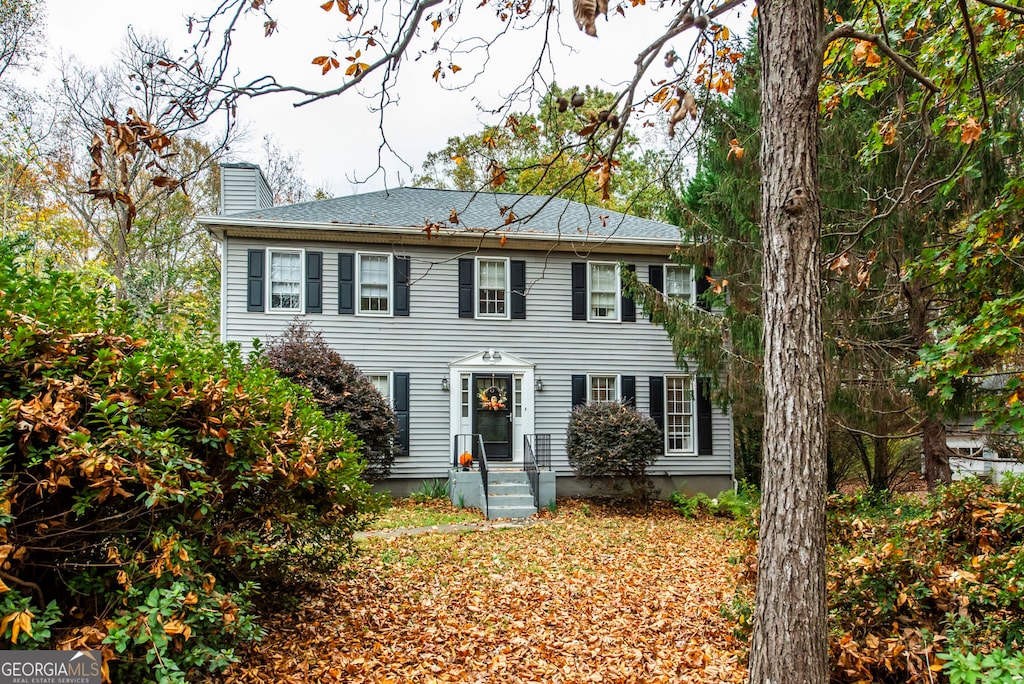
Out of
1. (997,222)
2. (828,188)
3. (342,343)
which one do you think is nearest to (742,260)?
(828,188)

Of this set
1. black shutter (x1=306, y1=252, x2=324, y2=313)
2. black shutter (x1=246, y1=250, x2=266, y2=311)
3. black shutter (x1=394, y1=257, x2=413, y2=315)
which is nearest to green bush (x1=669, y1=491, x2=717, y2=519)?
black shutter (x1=394, y1=257, x2=413, y2=315)

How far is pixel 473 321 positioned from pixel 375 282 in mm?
2222

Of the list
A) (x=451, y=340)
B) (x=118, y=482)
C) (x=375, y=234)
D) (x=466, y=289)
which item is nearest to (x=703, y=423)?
(x=451, y=340)

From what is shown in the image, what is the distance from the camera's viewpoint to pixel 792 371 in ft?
11.1

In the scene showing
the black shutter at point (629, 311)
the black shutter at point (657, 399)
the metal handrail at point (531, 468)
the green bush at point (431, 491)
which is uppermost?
the black shutter at point (629, 311)

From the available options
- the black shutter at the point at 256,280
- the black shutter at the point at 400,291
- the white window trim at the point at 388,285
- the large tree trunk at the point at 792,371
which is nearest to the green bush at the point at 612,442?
the black shutter at the point at 400,291

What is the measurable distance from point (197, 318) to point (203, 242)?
20963 millimetres

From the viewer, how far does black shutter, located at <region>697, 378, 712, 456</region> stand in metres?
15.2

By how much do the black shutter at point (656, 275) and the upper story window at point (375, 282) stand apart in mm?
5731

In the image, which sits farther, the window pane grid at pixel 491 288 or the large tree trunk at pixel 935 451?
the window pane grid at pixel 491 288

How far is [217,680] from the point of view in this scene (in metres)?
4.07

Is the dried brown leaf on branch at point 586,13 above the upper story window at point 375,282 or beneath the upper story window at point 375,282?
beneath

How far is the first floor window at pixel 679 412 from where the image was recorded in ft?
49.9
